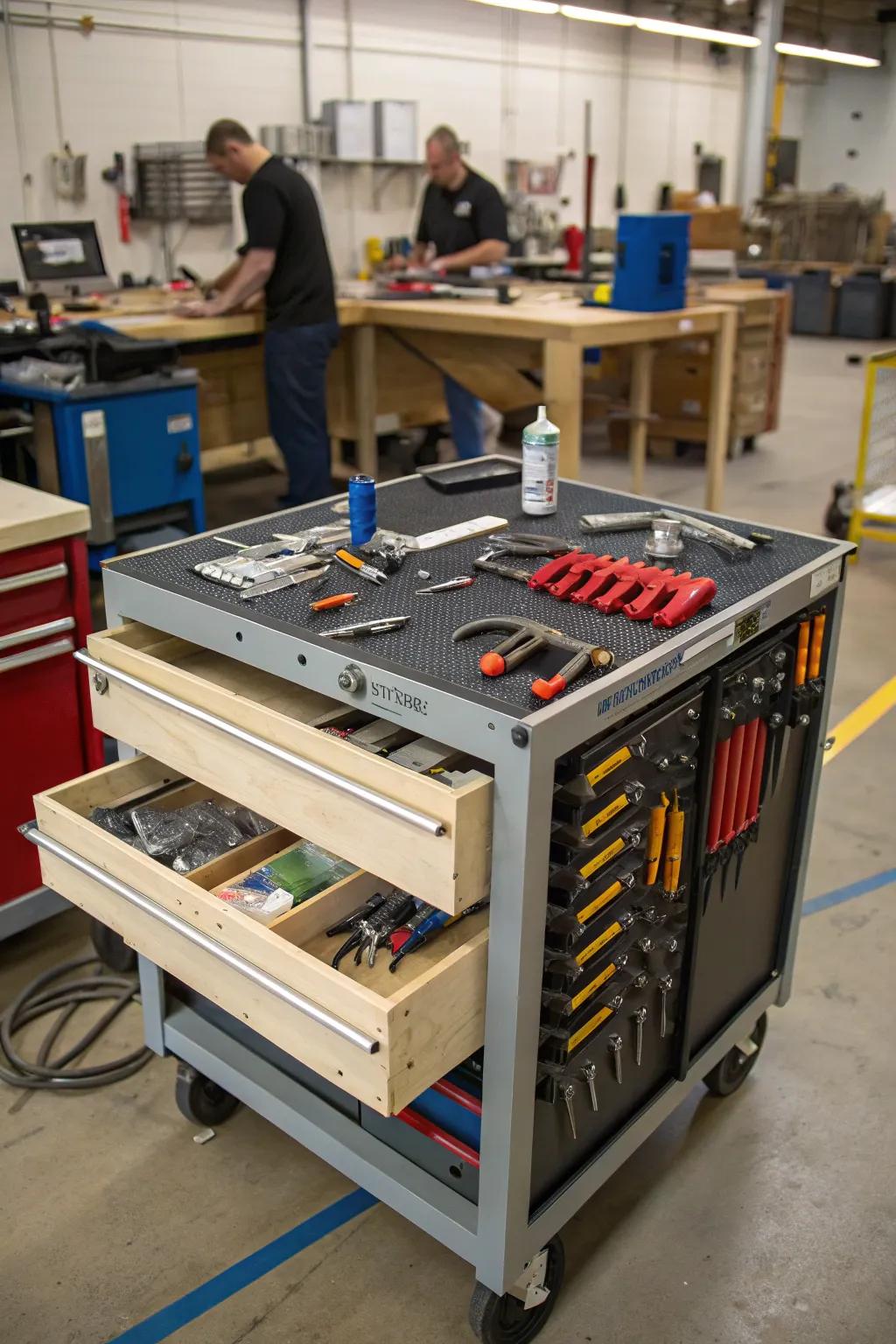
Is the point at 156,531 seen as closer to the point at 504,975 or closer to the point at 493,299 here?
the point at 493,299

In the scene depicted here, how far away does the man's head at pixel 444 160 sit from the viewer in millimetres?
4730

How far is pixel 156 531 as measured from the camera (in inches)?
127

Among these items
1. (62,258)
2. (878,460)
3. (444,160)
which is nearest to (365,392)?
(444,160)

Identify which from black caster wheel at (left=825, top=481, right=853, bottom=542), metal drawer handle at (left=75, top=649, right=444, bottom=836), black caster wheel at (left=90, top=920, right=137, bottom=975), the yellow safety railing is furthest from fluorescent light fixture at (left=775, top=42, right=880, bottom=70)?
metal drawer handle at (left=75, top=649, right=444, bottom=836)

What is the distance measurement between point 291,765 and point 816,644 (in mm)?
780

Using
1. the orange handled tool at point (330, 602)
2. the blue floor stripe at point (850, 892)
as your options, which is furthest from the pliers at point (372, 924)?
the blue floor stripe at point (850, 892)

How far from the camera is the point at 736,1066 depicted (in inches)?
69.6

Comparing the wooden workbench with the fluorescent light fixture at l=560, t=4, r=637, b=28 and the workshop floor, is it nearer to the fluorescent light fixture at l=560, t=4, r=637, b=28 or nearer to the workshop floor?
the workshop floor

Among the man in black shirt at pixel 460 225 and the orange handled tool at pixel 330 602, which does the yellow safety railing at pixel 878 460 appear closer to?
the man in black shirt at pixel 460 225

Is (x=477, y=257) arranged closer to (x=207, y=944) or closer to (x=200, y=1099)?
(x=200, y=1099)

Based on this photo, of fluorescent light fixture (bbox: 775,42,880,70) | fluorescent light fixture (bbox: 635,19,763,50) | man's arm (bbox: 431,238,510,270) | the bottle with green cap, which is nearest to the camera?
the bottle with green cap

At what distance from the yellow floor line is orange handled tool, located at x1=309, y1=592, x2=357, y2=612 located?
5.95 feet

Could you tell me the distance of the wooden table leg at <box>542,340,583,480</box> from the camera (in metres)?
3.57

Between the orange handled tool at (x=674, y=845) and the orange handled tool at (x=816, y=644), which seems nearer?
the orange handled tool at (x=674, y=845)
